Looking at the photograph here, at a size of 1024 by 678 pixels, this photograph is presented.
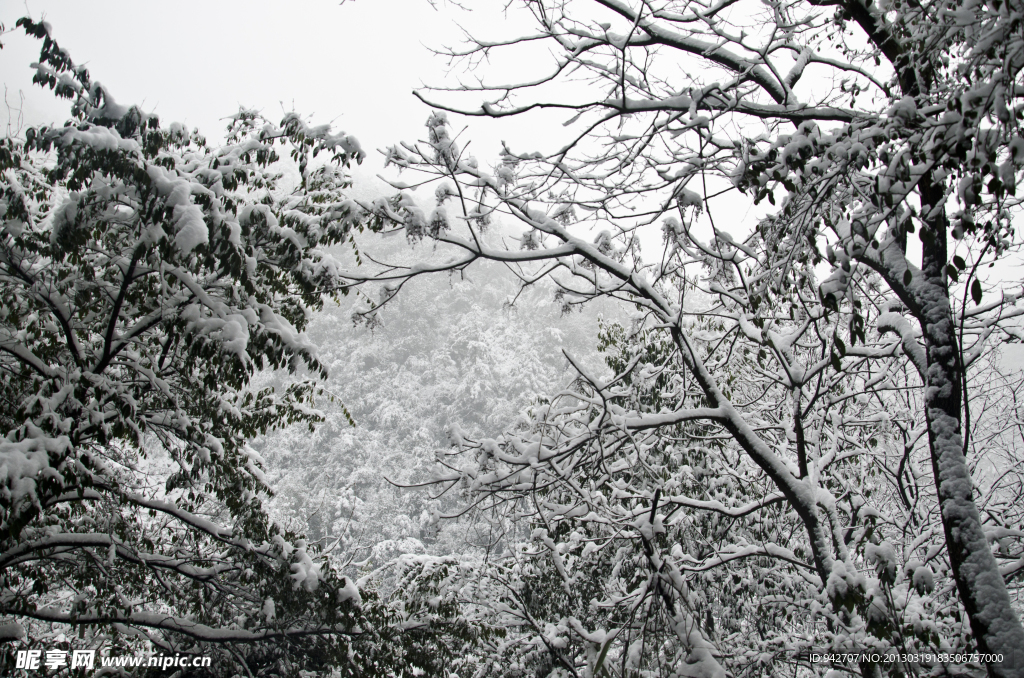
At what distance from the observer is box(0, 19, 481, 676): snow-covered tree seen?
9.82 feet

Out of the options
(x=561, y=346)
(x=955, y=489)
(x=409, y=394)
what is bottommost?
(x=955, y=489)

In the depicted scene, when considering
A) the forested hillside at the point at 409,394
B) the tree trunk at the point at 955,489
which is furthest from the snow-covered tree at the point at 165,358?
the forested hillside at the point at 409,394

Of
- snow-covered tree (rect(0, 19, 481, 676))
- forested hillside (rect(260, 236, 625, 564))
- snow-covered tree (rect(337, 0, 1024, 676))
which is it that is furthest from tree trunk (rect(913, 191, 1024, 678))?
forested hillside (rect(260, 236, 625, 564))

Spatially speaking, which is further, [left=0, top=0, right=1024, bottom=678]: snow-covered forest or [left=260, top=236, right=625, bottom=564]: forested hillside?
[left=260, top=236, right=625, bottom=564]: forested hillside

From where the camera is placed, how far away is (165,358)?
4109 mm

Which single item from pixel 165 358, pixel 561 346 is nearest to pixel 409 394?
pixel 165 358

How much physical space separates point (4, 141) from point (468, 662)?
9.20 metres

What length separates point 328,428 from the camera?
37.0 meters

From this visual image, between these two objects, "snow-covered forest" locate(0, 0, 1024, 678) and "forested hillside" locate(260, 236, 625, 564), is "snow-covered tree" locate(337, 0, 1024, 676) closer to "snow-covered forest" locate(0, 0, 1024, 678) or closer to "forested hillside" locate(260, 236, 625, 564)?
"snow-covered forest" locate(0, 0, 1024, 678)

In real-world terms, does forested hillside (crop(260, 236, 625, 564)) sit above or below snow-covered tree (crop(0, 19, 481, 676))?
above

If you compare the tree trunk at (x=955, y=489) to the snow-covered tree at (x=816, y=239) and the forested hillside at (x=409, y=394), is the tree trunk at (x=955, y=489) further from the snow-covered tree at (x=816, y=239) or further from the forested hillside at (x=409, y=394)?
the forested hillside at (x=409, y=394)

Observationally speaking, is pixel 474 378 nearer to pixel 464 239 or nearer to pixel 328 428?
pixel 328 428

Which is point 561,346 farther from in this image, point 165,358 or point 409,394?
point 409,394

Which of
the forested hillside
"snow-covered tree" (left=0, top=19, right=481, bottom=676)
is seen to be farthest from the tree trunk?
the forested hillside
